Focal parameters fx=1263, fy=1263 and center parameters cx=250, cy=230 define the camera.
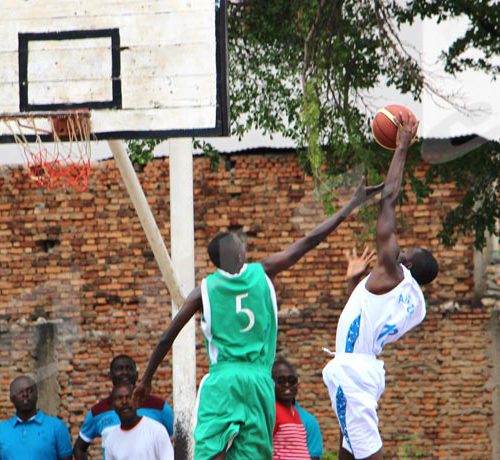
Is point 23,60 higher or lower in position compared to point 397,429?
higher

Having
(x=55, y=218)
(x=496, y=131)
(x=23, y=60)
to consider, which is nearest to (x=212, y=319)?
(x=23, y=60)

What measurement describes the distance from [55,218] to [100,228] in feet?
1.68

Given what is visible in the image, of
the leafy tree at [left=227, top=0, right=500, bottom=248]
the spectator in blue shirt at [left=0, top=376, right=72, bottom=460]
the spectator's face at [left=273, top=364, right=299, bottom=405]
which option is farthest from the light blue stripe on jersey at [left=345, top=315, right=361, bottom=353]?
the leafy tree at [left=227, top=0, right=500, bottom=248]

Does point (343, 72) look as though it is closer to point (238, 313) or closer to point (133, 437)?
point (133, 437)

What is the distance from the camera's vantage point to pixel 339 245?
1343cm

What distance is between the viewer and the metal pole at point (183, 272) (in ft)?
35.6

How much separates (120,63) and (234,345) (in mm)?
3262

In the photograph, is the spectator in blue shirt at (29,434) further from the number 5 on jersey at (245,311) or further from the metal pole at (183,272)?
the number 5 on jersey at (245,311)

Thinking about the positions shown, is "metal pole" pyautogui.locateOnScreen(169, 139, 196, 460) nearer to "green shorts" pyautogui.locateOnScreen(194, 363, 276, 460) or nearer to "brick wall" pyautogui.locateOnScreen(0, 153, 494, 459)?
"brick wall" pyautogui.locateOnScreen(0, 153, 494, 459)

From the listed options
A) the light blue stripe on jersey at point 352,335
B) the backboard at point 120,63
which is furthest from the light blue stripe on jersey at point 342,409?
the backboard at point 120,63

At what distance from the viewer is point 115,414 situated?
394 inches

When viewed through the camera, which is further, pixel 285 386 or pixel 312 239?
pixel 285 386

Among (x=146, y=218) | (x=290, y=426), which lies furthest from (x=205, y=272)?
(x=290, y=426)

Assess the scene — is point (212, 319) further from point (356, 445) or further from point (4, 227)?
point (4, 227)
